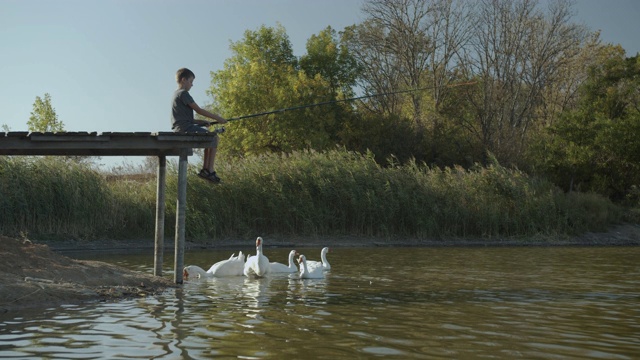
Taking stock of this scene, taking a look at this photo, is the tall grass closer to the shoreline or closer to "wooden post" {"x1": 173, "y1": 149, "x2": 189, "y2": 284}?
the shoreline

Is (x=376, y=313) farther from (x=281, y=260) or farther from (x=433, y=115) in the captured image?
(x=433, y=115)

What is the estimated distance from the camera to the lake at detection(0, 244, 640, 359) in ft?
29.6

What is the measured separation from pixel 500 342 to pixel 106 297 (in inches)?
255

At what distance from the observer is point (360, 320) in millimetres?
11070

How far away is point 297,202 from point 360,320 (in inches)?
748

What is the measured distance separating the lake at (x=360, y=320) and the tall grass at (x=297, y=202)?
9.06 metres

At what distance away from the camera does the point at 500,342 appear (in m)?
9.56

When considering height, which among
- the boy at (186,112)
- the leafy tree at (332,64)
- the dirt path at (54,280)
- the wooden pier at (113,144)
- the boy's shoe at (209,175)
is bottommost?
the dirt path at (54,280)

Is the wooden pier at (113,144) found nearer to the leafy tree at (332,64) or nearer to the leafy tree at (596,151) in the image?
the leafy tree at (596,151)

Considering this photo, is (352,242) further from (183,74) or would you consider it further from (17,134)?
(17,134)

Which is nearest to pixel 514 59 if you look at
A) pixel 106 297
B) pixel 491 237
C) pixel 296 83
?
pixel 296 83

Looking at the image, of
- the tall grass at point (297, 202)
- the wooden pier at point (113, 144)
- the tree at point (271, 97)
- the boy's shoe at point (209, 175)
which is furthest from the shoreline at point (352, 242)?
the tree at point (271, 97)

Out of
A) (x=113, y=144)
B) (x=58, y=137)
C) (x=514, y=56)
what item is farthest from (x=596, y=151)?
(x=58, y=137)

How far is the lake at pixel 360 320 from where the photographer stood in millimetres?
9023
